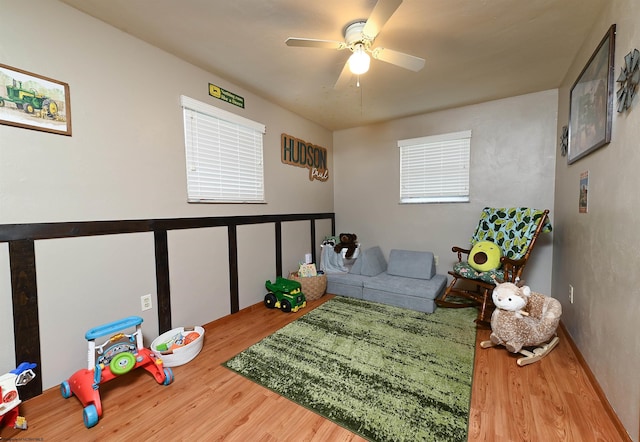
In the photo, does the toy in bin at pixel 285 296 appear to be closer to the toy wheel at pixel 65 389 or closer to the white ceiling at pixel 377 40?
the toy wheel at pixel 65 389

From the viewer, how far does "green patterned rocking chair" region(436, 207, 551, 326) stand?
242cm

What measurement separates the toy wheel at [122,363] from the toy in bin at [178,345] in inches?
9.5

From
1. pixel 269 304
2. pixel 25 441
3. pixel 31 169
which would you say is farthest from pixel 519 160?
pixel 25 441

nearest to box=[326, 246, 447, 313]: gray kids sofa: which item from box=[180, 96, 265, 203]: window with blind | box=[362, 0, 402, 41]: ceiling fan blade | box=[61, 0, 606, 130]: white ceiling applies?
box=[180, 96, 265, 203]: window with blind

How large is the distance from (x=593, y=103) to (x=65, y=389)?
382 centimetres

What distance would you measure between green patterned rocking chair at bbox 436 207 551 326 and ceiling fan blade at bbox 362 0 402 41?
2.16 metres

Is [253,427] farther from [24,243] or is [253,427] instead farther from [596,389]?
[596,389]

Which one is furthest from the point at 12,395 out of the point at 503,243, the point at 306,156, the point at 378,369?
the point at 503,243

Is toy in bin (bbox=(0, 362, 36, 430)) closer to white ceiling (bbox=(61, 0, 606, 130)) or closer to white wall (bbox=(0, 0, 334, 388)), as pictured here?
white wall (bbox=(0, 0, 334, 388))

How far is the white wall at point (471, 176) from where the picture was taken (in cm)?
290

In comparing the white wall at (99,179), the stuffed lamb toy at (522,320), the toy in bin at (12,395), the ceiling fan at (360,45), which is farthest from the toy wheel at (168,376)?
the stuffed lamb toy at (522,320)

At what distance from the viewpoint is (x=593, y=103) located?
5.76ft

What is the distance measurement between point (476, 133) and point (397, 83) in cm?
132

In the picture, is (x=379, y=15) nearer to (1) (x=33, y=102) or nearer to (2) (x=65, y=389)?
(1) (x=33, y=102)
